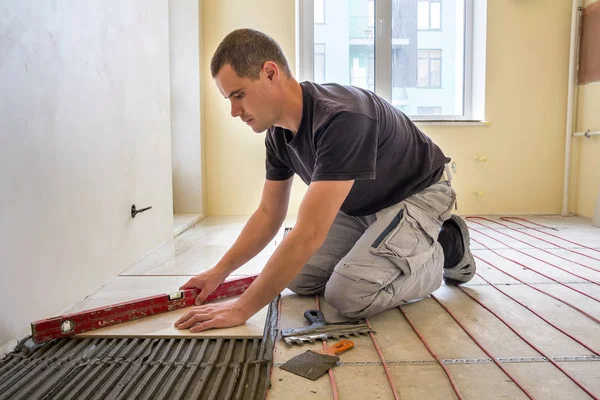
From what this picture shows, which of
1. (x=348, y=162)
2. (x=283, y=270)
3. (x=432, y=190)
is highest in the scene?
(x=348, y=162)

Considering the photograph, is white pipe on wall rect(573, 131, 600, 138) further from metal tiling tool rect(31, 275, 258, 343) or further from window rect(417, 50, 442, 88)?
metal tiling tool rect(31, 275, 258, 343)

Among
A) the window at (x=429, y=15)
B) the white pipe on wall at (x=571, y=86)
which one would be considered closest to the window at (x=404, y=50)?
the window at (x=429, y=15)

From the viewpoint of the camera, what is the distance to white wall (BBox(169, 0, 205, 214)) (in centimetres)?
366

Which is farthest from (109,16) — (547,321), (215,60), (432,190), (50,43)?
(547,321)

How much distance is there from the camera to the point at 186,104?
373cm

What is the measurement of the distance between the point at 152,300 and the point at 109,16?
1.25 metres

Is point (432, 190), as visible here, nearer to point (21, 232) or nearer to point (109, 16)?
point (21, 232)

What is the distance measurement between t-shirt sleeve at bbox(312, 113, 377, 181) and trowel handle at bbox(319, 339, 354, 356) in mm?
463

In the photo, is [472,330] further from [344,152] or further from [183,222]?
[183,222]

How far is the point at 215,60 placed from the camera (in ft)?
4.14

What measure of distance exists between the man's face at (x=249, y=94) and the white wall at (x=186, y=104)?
8.37 feet

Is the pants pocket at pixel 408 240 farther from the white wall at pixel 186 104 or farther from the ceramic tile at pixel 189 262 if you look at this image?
the white wall at pixel 186 104

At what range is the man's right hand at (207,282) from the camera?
153 cm

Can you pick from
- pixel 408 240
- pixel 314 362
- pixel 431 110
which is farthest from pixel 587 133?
pixel 314 362
